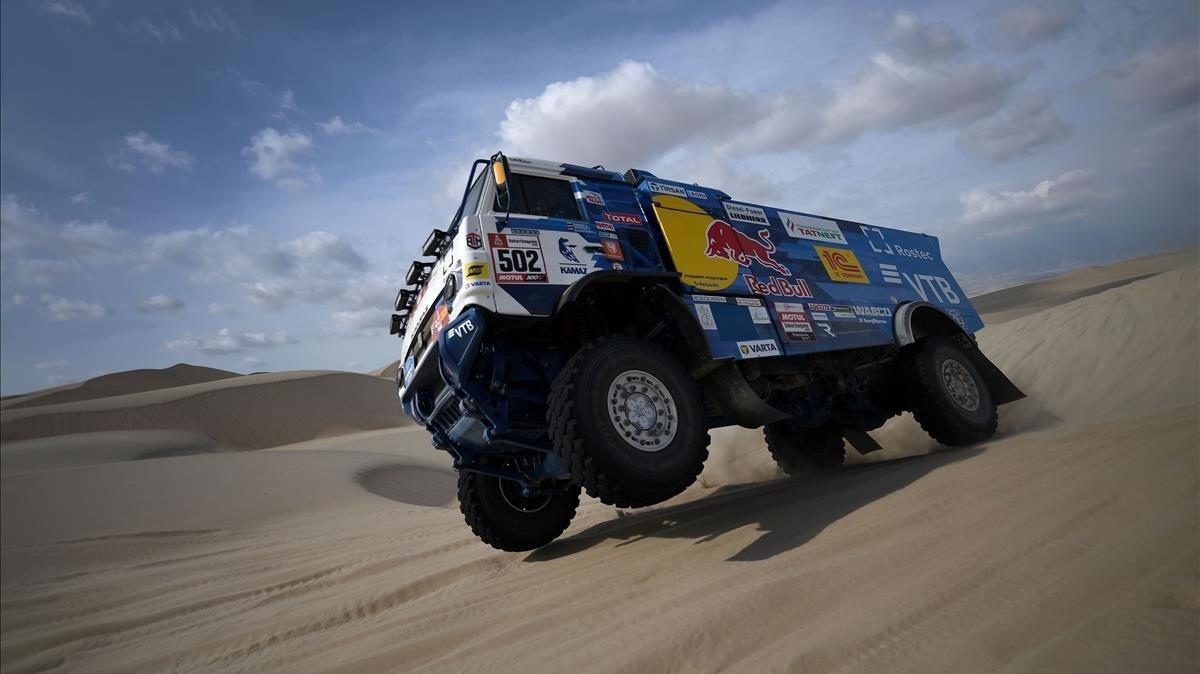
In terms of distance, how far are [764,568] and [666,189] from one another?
3.43m

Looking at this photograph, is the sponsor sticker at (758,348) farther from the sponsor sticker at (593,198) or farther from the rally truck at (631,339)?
the sponsor sticker at (593,198)

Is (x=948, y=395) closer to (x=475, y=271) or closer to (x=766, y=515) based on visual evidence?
(x=766, y=515)

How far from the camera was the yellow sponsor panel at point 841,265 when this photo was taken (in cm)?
643

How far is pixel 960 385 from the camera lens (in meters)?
6.99

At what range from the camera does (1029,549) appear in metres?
2.83

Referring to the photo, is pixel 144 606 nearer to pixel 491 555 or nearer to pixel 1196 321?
pixel 491 555

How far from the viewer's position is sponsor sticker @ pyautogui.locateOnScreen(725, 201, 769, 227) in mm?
5789

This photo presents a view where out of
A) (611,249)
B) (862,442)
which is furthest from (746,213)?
(862,442)

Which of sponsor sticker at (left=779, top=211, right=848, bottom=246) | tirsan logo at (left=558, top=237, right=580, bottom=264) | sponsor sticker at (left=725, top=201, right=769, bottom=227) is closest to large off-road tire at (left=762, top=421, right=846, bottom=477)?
sponsor sticker at (left=779, top=211, right=848, bottom=246)

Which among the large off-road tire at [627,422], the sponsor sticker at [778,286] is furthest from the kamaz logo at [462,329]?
the sponsor sticker at [778,286]

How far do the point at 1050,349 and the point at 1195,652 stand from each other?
31.5 ft

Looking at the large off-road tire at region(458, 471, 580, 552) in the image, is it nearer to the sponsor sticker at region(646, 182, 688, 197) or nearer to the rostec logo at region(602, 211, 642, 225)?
the rostec logo at region(602, 211, 642, 225)

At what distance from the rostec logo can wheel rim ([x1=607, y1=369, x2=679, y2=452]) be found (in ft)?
4.79

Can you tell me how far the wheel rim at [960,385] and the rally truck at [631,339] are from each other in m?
0.03
